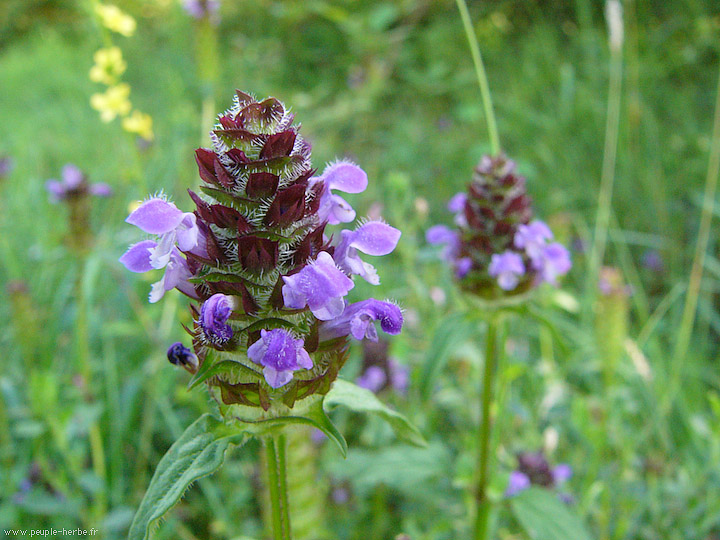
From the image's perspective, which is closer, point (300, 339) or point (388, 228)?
point (300, 339)

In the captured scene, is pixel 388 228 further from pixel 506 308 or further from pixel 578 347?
pixel 578 347

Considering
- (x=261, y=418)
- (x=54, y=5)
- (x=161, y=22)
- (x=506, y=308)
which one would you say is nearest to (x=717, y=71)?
(x=506, y=308)

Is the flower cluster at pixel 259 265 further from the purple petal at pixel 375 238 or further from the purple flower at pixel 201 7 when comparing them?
the purple flower at pixel 201 7

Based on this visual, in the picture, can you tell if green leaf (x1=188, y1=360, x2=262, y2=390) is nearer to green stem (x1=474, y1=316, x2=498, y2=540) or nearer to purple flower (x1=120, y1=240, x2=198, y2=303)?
purple flower (x1=120, y1=240, x2=198, y2=303)

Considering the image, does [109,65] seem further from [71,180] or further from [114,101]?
[71,180]

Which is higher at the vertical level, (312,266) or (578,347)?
(578,347)

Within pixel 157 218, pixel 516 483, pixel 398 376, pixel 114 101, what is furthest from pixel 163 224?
pixel 114 101
